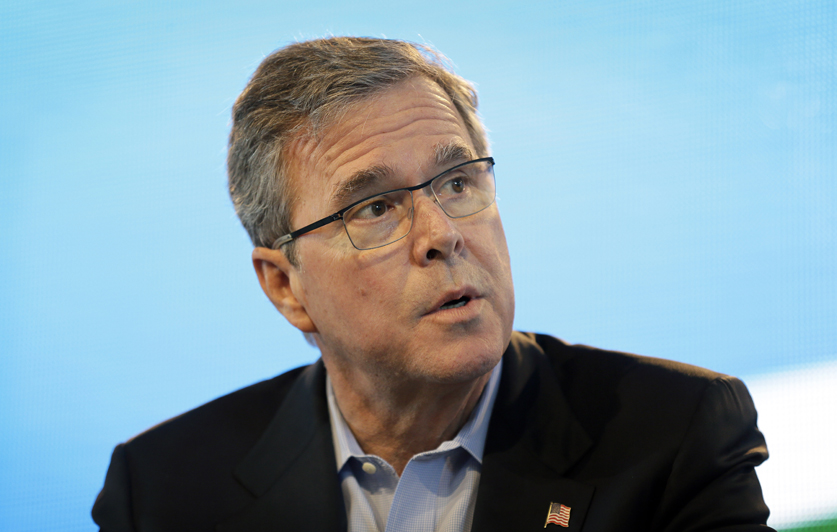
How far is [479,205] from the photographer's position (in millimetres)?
1805

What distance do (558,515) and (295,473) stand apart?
0.75 meters

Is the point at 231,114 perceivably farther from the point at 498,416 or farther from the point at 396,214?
the point at 498,416

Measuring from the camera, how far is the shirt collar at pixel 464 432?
1.82 meters

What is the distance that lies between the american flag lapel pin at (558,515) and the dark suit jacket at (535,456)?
1 cm

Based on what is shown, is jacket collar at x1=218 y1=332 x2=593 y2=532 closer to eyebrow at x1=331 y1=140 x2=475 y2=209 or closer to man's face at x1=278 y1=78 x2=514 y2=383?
man's face at x1=278 y1=78 x2=514 y2=383

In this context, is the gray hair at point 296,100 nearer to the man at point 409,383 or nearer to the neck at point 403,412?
the man at point 409,383

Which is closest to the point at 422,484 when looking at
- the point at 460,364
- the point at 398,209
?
the point at 460,364

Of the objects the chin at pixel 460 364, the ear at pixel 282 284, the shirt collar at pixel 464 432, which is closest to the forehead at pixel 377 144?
the ear at pixel 282 284

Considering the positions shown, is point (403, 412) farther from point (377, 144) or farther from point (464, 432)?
point (377, 144)

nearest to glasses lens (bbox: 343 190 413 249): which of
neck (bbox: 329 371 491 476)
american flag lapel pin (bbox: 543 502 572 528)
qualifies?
neck (bbox: 329 371 491 476)

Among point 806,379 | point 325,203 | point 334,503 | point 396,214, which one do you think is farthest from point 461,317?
point 806,379

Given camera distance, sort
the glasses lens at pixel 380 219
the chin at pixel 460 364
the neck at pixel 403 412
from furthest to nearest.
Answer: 1. the neck at pixel 403 412
2. the glasses lens at pixel 380 219
3. the chin at pixel 460 364

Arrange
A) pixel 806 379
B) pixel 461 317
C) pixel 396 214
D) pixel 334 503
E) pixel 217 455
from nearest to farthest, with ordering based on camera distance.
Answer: pixel 461 317
pixel 396 214
pixel 334 503
pixel 217 455
pixel 806 379

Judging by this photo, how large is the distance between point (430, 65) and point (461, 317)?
2.57 ft
